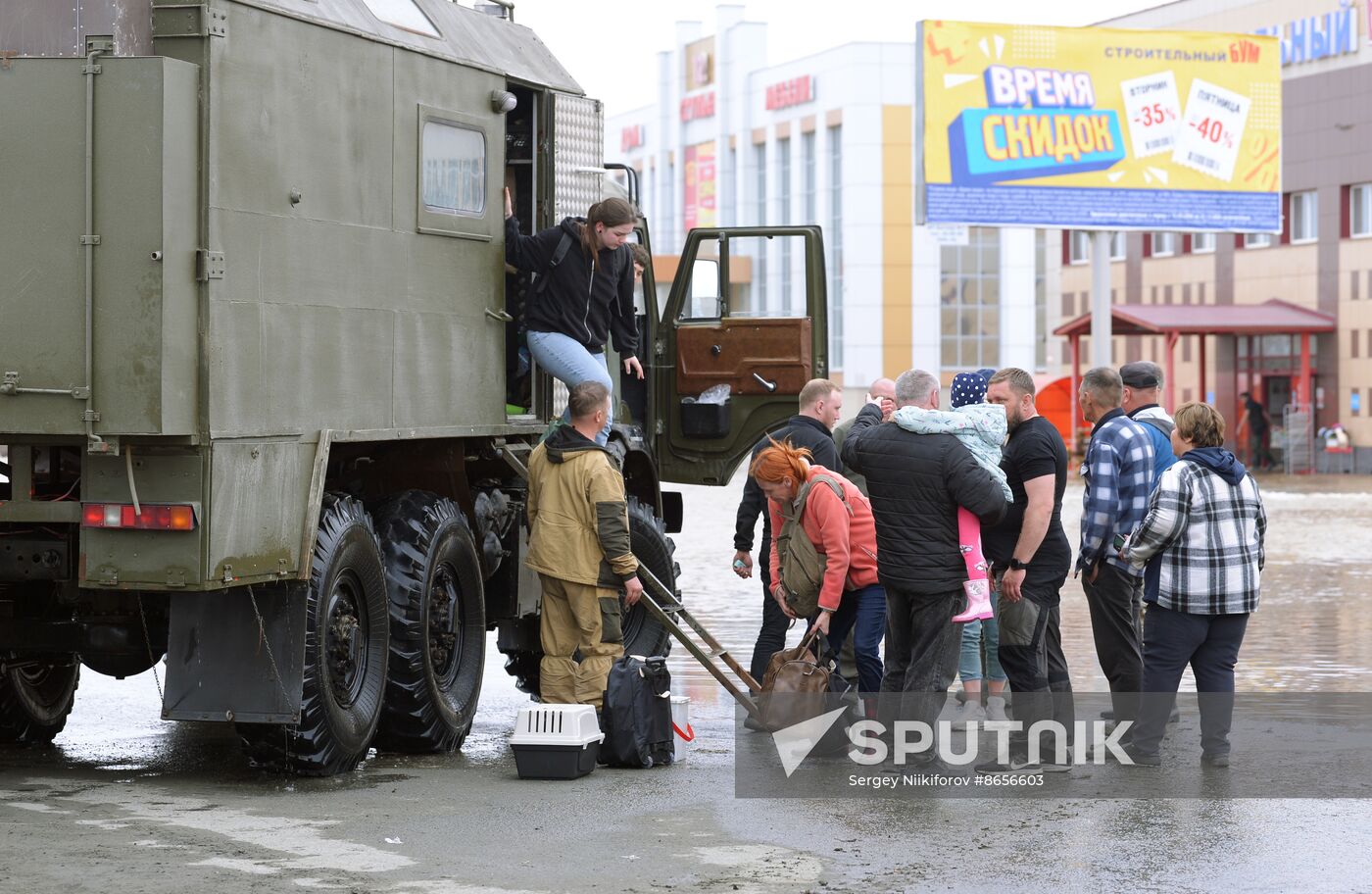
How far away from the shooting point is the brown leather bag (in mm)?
9172

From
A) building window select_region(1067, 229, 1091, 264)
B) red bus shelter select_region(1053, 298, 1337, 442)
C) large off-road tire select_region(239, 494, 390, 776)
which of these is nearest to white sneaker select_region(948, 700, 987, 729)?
large off-road tire select_region(239, 494, 390, 776)

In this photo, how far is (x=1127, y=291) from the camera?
178 feet

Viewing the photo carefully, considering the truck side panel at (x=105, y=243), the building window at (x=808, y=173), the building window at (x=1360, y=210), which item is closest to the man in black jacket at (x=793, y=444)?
the truck side panel at (x=105, y=243)

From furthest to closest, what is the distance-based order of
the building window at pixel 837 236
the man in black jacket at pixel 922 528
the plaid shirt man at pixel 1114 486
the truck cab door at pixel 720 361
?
1. the building window at pixel 837 236
2. the truck cab door at pixel 720 361
3. the plaid shirt man at pixel 1114 486
4. the man in black jacket at pixel 922 528

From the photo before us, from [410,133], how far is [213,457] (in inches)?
80.7

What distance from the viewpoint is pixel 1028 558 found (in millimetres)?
8898

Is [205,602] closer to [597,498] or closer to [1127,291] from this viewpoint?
[597,498]

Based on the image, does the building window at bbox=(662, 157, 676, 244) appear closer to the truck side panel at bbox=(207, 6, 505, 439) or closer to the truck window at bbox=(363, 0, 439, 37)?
the truck side panel at bbox=(207, 6, 505, 439)

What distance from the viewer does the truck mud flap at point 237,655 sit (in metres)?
7.91


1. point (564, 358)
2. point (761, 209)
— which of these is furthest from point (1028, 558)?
point (761, 209)

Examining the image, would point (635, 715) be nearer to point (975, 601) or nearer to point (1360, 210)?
point (975, 601)

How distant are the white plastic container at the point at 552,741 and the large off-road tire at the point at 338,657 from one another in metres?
0.67

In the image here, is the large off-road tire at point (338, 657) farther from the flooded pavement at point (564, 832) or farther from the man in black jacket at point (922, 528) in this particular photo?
the man in black jacket at point (922, 528)

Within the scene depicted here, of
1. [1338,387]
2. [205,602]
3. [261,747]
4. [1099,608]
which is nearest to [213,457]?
[205,602]
